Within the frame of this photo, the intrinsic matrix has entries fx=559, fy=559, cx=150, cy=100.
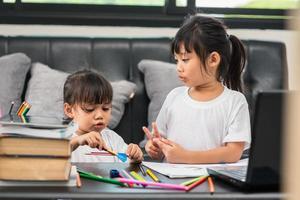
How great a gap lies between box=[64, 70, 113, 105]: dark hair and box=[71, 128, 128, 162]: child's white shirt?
0.14m

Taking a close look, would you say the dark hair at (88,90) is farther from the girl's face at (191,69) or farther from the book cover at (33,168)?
the book cover at (33,168)

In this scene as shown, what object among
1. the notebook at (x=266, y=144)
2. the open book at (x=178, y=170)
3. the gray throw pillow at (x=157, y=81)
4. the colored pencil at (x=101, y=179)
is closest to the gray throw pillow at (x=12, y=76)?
the gray throw pillow at (x=157, y=81)

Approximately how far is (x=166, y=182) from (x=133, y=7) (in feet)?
7.38

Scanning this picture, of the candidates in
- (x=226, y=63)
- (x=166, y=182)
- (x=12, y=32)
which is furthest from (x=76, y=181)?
(x=12, y=32)

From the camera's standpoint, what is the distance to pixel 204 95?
1.90 meters

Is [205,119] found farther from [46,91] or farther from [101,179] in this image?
[46,91]

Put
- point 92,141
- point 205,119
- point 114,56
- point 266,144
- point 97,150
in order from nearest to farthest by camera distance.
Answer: point 266,144
point 92,141
point 97,150
point 205,119
point 114,56

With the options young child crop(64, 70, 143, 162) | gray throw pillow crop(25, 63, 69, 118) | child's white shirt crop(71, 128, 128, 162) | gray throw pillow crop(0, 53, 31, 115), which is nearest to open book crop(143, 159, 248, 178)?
child's white shirt crop(71, 128, 128, 162)

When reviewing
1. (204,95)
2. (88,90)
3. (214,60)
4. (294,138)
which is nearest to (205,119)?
(204,95)

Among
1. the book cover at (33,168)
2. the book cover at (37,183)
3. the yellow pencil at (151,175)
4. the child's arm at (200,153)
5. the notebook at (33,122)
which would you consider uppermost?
the notebook at (33,122)

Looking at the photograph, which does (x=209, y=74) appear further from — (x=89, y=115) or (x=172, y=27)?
(x=172, y=27)

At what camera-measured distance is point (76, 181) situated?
108cm

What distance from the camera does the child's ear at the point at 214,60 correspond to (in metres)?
1.87

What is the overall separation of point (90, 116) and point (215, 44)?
49cm
